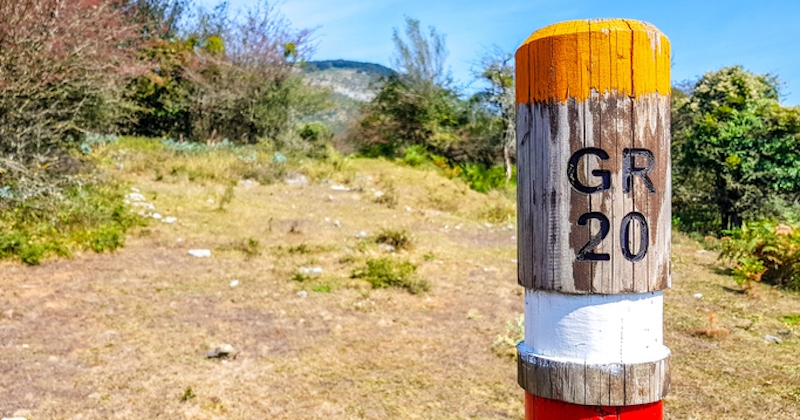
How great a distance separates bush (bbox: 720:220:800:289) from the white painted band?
18.5ft

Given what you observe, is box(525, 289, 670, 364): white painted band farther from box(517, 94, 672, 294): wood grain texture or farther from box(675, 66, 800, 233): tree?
box(675, 66, 800, 233): tree

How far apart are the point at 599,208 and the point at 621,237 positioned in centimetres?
7

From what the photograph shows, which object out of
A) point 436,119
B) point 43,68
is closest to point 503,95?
point 436,119

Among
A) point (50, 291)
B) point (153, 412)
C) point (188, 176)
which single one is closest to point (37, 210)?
point (50, 291)

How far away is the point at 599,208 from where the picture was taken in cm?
117

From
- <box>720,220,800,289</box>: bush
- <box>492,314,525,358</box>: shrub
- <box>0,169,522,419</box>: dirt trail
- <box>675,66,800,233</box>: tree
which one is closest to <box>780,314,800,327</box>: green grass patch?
<box>720,220,800,289</box>: bush

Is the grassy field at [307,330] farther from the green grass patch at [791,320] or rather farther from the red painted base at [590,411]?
the red painted base at [590,411]

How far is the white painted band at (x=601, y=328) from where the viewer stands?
119 cm

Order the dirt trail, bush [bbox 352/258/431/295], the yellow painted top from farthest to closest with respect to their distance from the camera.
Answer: bush [bbox 352/258/431/295]
the dirt trail
the yellow painted top

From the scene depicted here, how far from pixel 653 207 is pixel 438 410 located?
2280mm

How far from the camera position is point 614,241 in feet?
3.86

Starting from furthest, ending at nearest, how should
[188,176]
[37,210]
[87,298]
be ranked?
[188,176]
[37,210]
[87,298]

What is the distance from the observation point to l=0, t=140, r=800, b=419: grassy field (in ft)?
10.8

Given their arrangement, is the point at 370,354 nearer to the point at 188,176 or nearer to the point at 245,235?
the point at 245,235
